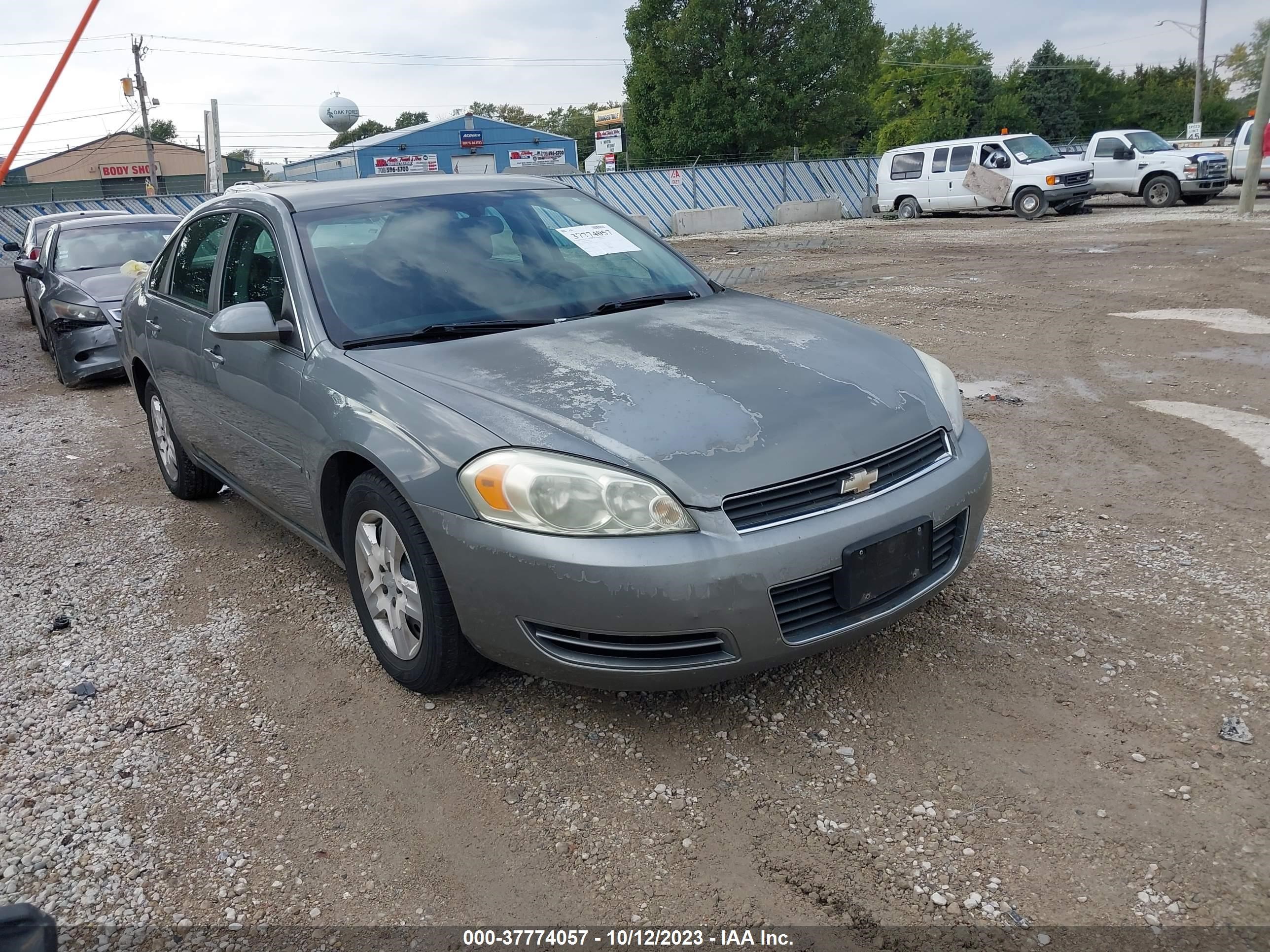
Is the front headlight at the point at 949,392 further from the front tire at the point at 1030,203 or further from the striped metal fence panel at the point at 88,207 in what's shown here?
the striped metal fence panel at the point at 88,207

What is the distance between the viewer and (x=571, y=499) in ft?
8.42

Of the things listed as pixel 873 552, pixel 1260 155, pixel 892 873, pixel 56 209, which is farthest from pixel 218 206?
pixel 56 209

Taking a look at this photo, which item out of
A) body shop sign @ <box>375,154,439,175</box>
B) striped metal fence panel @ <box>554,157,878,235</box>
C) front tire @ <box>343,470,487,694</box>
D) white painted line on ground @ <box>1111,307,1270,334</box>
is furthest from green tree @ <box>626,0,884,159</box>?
front tire @ <box>343,470,487,694</box>

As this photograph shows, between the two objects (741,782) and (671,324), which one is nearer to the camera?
(741,782)

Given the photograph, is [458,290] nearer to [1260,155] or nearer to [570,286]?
[570,286]

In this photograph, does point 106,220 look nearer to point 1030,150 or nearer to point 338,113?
point 1030,150

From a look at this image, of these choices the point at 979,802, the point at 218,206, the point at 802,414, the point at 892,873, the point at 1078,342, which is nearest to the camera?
the point at 892,873

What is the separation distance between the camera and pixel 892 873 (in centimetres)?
232

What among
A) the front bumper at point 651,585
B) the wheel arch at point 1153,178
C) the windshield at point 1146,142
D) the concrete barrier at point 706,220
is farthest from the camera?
the concrete barrier at point 706,220

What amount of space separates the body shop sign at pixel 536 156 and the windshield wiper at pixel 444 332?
54840 millimetres

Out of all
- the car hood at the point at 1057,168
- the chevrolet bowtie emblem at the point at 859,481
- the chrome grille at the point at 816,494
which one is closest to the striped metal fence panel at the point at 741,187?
the car hood at the point at 1057,168

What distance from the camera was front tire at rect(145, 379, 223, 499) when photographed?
525cm

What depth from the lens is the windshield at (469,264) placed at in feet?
11.4

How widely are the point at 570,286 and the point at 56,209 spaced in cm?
2557
